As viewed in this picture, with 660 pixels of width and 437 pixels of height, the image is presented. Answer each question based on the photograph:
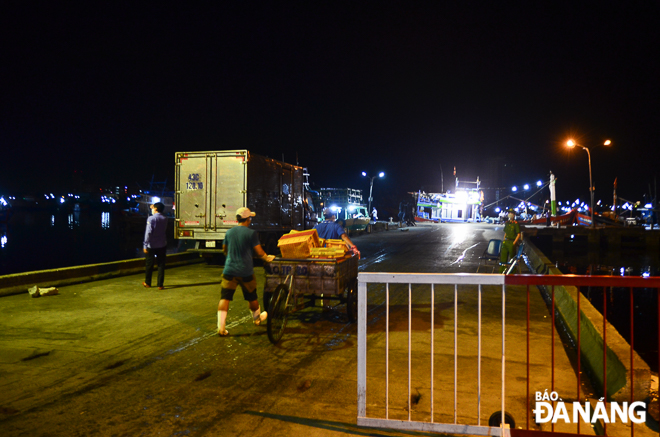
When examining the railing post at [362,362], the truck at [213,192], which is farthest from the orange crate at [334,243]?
the truck at [213,192]

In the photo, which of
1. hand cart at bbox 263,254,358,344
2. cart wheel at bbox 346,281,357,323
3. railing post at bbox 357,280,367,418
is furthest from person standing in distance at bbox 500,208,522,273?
railing post at bbox 357,280,367,418

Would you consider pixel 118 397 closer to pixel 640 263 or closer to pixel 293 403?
pixel 293 403

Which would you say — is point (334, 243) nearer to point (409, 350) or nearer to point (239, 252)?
point (239, 252)

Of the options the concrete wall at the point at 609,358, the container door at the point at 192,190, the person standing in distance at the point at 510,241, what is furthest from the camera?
the container door at the point at 192,190

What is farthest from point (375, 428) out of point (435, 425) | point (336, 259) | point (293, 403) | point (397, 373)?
point (336, 259)

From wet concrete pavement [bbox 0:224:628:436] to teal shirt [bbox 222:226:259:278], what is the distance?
0.98 meters

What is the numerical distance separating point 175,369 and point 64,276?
23.1 ft

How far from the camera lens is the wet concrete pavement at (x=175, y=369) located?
3.74 m

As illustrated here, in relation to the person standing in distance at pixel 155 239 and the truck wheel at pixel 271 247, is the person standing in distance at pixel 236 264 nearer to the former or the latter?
the person standing in distance at pixel 155 239

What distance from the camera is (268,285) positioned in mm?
6758

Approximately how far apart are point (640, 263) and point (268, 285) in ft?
70.6

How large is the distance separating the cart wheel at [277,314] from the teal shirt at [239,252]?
569 mm

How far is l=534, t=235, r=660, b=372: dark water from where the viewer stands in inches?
282

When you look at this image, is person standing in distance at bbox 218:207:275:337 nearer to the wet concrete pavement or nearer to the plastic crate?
the wet concrete pavement
